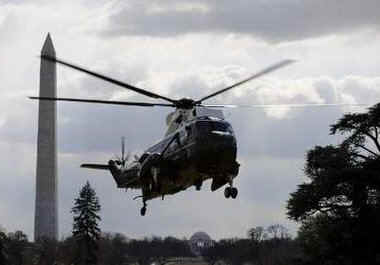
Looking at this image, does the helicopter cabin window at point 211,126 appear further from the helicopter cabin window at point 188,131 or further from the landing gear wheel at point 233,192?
the landing gear wheel at point 233,192

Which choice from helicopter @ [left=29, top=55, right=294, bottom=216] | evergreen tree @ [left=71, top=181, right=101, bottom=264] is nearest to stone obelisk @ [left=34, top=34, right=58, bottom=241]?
evergreen tree @ [left=71, top=181, right=101, bottom=264]

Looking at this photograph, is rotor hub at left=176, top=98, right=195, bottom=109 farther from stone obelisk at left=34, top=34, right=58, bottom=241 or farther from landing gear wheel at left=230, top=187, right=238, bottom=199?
stone obelisk at left=34, top=34, right=58, bottom=241

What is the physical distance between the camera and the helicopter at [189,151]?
4397 cm

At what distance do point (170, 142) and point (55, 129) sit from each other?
5489 inches

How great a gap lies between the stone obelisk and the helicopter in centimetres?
13096

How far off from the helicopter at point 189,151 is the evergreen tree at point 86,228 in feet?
265

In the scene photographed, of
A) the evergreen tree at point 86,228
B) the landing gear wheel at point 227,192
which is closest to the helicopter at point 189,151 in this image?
the landing gear wheel at point 227,192

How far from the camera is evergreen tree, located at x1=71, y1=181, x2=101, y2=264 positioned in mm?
129750

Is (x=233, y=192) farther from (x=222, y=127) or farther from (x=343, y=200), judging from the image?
(x=343, y=200)

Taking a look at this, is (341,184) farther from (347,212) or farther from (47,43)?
(47,43)

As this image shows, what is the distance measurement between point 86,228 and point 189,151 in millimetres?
87465

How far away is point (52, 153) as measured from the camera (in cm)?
18488

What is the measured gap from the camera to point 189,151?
147ft

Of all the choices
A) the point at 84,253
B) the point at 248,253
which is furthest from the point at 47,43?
the point at 84,253
